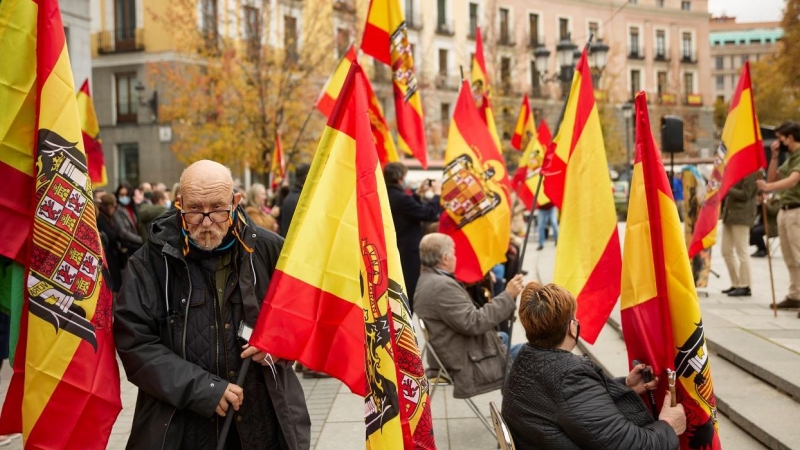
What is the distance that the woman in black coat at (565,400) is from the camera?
3.21m

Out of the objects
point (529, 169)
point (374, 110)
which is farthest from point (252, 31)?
point (374, 110)

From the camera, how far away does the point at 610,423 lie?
3.20 m

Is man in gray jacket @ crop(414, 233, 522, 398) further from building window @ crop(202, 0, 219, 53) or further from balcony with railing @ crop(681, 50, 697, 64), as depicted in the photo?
balcony with railing @ crop(681, 50, 697, 64)

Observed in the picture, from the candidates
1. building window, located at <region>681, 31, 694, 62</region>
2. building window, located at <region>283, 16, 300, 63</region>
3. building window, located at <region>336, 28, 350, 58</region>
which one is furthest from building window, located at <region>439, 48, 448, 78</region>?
building window, located at <region>681, 31, 694, 62</region>

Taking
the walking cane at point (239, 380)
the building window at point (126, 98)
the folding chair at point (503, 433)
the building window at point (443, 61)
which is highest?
the building window at point (443, 61)

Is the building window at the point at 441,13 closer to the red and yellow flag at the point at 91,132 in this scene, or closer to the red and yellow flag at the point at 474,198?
the red and yellow flag at the point at 91,132

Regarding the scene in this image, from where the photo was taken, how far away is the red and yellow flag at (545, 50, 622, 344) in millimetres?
5137

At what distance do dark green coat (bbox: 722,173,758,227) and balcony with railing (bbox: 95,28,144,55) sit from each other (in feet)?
95.7

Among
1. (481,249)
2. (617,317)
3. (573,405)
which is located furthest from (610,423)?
(617,317)

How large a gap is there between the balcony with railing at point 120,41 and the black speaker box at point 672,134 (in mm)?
28408

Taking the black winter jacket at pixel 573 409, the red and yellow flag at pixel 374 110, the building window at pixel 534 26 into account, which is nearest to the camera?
the black winter jacket at pixel 573 409

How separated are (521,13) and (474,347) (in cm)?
4949

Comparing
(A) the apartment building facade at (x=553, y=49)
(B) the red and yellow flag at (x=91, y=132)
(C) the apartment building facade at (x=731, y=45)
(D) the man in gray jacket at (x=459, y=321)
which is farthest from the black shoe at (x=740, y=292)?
(C) the apartment building facade at (x=731, y=45)

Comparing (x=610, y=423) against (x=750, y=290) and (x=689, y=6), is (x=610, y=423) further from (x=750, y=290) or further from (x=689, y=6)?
(x=689, y=6)
